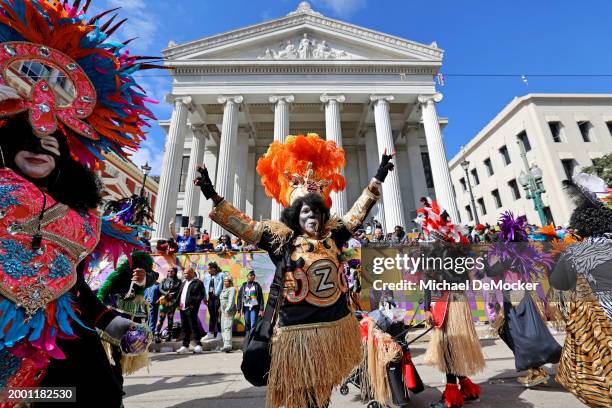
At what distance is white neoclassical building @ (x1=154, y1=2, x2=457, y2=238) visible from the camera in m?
19.5

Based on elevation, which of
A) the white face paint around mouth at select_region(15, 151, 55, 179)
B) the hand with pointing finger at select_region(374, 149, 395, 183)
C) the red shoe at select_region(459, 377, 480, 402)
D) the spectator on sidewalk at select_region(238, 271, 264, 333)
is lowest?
the red shoe at select_region(459, 377, 480, 402)

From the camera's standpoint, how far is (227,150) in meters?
19.5

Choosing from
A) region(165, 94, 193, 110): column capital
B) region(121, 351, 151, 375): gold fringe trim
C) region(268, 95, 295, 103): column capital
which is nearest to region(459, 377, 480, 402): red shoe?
region(121, 351, 151, 375): gold fringe trim

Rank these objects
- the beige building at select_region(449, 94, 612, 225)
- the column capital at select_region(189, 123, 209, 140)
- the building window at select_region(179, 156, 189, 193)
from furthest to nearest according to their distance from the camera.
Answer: the building window at select_region(179, 156, 189, 193)
the beige building at select_region(449, 94, 612, 225)
the column capital at select_region(189, 123, 209, 140)

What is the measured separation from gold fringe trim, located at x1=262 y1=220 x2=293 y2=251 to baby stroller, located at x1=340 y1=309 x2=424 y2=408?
1.85 m

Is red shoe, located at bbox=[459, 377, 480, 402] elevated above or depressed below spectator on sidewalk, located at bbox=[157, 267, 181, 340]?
below

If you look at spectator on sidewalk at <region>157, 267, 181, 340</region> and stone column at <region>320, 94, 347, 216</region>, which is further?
stone column at <region>320, 94, 347, 216</region>

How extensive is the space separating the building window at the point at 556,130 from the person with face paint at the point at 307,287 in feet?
102

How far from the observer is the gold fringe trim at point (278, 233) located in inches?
94.4

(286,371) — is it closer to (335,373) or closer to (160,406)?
(335,373)

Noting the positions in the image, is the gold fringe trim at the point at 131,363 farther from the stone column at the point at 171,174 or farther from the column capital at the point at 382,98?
the column capital at the point at 382,98

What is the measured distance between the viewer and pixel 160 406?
3.44m

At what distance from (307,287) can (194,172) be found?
20.5 meters

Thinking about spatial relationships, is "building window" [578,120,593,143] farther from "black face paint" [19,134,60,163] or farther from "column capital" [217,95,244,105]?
"black face paint" [19,134,60,163]
